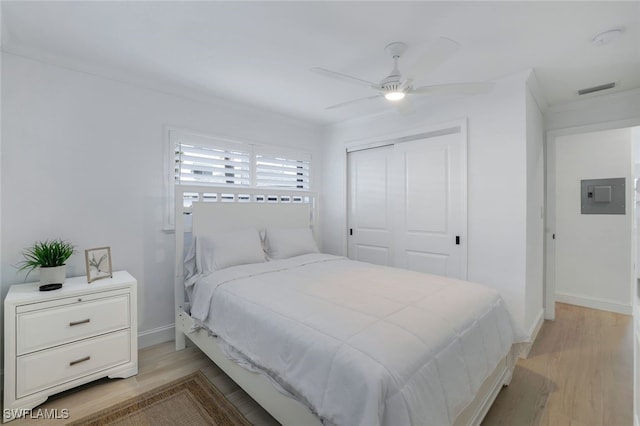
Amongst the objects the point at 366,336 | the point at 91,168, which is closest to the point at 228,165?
the point at 91,168

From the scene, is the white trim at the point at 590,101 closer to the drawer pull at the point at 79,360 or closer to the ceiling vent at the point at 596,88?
the ceiling vent at the point at 596,88

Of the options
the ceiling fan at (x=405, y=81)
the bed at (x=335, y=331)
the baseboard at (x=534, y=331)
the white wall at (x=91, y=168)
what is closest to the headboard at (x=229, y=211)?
the bed at (x=335, y=331)

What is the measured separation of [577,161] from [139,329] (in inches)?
218

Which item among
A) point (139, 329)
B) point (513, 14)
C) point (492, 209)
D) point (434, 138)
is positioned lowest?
point (139, 329)

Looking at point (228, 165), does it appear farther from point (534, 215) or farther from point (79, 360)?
point (534, 215)

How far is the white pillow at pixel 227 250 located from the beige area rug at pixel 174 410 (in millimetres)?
895

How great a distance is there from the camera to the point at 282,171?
12.5ft

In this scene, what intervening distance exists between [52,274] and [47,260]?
0.11 meters

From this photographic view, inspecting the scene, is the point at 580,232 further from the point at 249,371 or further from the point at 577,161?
the point at 249,371

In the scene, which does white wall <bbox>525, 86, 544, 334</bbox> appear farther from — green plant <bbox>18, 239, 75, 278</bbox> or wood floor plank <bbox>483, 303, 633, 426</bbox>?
green plant <bbox>18, 239, 75, 278</bbox>

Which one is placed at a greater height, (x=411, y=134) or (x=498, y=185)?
(x=411, y=134)

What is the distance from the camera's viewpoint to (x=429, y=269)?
319 cm

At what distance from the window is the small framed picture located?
1.92 ft

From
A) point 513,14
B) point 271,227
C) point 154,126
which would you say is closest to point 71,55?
point 154,126
